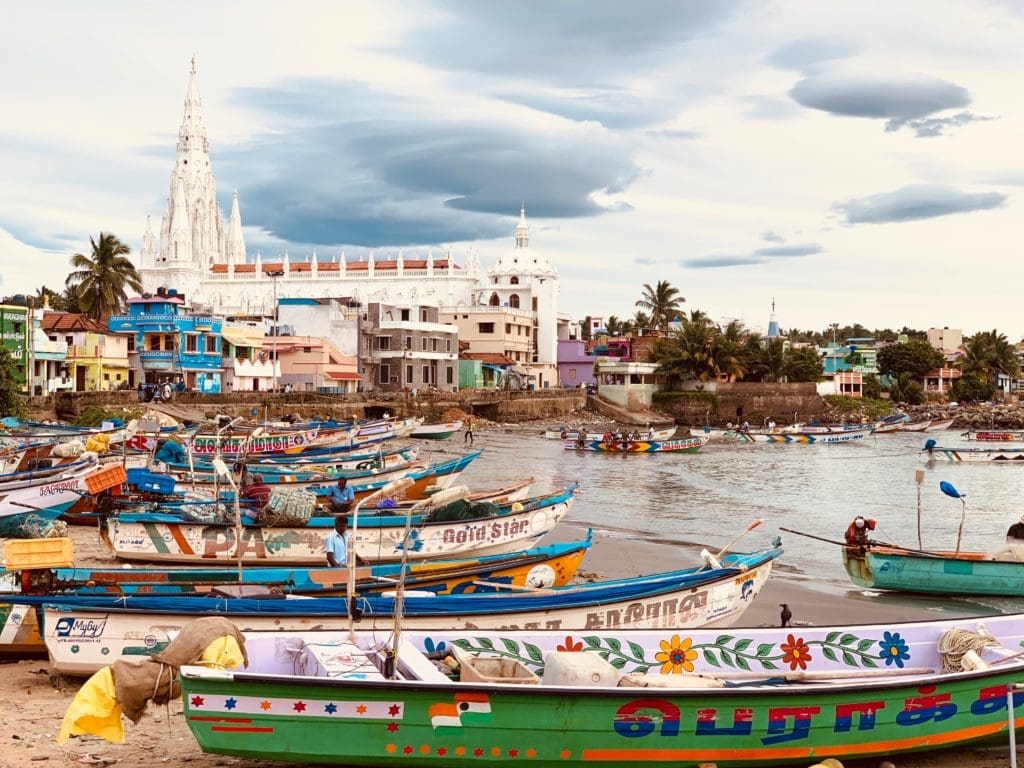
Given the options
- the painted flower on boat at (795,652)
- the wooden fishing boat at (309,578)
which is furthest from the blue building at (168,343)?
the painted flower on boat at (795,652)

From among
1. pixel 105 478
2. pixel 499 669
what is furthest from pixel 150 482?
pixel 499 669

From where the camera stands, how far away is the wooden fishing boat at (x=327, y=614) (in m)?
9.97

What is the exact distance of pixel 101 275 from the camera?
66.7m

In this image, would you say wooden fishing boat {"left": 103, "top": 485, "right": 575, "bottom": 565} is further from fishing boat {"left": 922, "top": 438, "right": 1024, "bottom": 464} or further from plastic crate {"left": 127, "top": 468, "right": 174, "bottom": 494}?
fishing boat {"left": 922, "top": 438, "right": 1024, "bottom": 464}

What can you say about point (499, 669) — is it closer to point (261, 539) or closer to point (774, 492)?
point (261, 539)

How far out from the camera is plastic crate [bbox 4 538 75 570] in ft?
36.1

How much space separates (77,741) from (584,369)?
3378 inches

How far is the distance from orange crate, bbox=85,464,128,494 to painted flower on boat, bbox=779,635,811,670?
531 inches

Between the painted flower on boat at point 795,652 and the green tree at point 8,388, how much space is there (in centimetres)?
4039

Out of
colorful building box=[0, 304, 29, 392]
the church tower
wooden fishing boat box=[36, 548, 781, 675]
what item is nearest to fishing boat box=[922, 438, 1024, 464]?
wooden fishing boat box=[36, 548, 781, 675]

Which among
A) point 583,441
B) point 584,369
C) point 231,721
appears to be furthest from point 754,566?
point 584,369

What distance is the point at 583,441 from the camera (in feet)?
167

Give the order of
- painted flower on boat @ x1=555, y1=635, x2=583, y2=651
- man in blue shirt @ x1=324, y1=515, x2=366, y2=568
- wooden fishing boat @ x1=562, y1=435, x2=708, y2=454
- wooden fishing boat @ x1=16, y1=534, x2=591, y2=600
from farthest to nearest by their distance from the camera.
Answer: wooden fishing boat @ x1=562, y1=435, x2=708, y2=454
man in blue shirt @ x1=324, y1=515, x2=366, y2=568
wooden fishing boat @ x1=16, y1=534, x2=591, y2=600
painted flower on boat @ x1=555, y1=635, x2=583, y2=651

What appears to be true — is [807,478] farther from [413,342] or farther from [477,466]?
[413,342]
